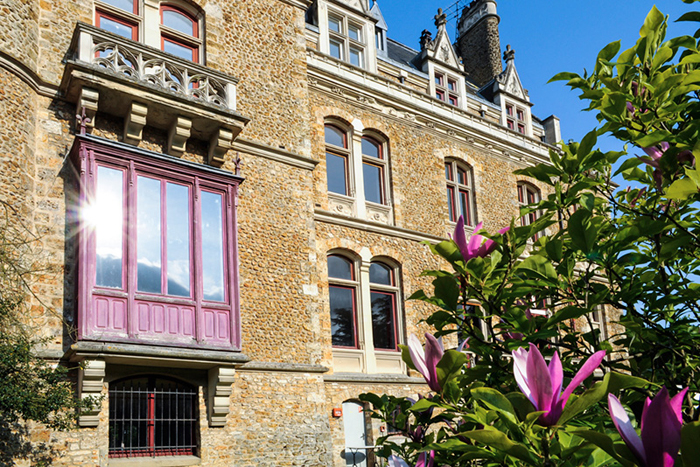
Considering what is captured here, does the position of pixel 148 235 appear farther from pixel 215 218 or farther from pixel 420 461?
pixel 420 461

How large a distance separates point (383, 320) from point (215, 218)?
556 cm

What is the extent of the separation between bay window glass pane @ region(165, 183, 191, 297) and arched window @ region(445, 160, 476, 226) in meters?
8.59

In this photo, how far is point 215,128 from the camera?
1223 cm

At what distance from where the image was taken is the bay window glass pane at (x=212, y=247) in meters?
11.4

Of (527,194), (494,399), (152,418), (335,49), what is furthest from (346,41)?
(494,399)

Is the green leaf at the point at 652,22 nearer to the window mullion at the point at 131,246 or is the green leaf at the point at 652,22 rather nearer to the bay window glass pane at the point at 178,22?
the window mullion at the point at 131,246

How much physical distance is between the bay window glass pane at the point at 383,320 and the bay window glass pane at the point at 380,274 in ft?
0.93

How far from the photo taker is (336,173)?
52.4ft

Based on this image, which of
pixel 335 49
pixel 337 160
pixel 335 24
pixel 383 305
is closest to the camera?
pixel 383 305

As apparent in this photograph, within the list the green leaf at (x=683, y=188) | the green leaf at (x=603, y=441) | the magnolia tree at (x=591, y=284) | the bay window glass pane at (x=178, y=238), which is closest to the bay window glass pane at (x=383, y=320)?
the bay window glass pane at (x=178, y=238)

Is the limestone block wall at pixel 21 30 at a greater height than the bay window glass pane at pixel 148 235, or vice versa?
the limestone block wall at pixel 21 30

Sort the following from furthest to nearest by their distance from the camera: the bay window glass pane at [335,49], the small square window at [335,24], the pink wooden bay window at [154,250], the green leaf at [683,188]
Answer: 1. the small square window at [335,24]
2. the bay window glass pane at [335,49]
3. the pink wooden bay window at [154,250]
4. the green leaf at [683,188]

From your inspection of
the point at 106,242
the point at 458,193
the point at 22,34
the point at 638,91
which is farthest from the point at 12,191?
the point at 458,193

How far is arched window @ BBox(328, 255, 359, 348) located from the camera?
48.6ft
